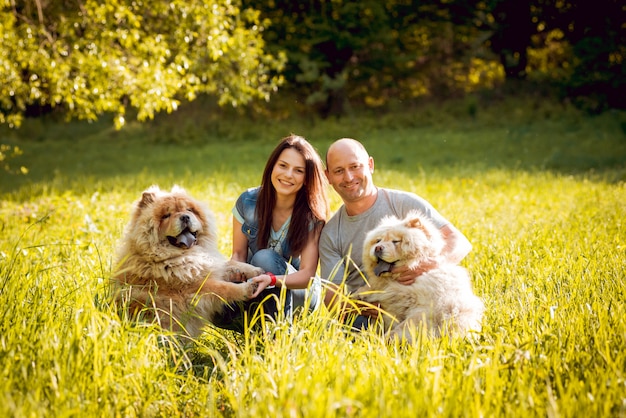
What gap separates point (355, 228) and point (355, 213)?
0.44ft

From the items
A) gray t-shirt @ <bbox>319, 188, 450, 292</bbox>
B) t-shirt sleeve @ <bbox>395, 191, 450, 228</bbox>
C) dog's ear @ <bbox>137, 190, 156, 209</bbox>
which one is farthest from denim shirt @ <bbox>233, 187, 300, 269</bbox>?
t-shirt sleeve @ <bbox>395, 191, 450, 228</bbox>

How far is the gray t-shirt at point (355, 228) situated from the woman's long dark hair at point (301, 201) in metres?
0.14

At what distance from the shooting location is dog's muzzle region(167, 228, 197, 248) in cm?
358

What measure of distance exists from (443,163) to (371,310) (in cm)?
1004

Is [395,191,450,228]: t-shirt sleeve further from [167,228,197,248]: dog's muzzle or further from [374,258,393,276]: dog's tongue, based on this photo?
[167,228,197,248]: dog's muzzle

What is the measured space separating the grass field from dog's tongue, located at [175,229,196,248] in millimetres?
489

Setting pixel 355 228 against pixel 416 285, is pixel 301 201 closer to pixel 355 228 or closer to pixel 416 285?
pixel 355 228

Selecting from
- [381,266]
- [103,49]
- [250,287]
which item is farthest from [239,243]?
[103,49]

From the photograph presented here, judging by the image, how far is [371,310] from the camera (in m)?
3.81

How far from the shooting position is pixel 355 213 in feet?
13.8

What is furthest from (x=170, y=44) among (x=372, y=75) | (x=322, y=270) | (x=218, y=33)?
(x=372, y=75)

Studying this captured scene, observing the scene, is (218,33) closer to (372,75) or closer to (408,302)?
(408,302)

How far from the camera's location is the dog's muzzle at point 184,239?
11.8ft

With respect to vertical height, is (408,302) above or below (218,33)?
below
